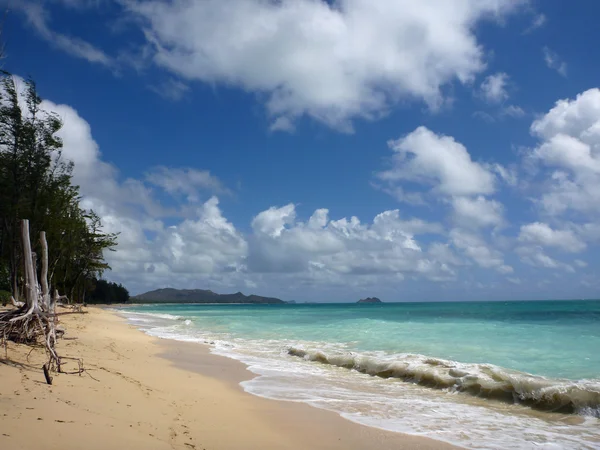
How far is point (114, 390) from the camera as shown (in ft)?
21.9

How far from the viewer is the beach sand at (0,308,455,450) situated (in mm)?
4418

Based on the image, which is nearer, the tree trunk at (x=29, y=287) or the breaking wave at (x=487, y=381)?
the breaking wave at (x=487, y=381)

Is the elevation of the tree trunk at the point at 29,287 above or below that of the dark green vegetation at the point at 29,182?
below

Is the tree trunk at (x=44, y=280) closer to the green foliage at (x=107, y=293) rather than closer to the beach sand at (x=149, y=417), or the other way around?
the beach sand at (x=149, y=417)

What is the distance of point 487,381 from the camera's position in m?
9.27

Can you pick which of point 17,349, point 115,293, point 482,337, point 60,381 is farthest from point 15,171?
point 115,293

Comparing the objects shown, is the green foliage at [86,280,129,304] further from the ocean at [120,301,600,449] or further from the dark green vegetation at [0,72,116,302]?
the ocean at [120,301,600,449]

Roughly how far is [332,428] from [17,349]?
21.6 ft

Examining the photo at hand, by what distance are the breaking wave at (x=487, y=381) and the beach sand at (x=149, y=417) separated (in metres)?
3.87

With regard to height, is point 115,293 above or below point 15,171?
below

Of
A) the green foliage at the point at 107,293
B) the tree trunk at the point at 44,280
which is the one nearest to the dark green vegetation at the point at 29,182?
the tree trunk at the point at 44,280

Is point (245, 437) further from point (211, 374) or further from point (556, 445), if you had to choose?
point (211, 374)

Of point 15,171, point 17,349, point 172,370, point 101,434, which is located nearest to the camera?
point 101,434

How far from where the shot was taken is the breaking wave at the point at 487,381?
7.89 meters
